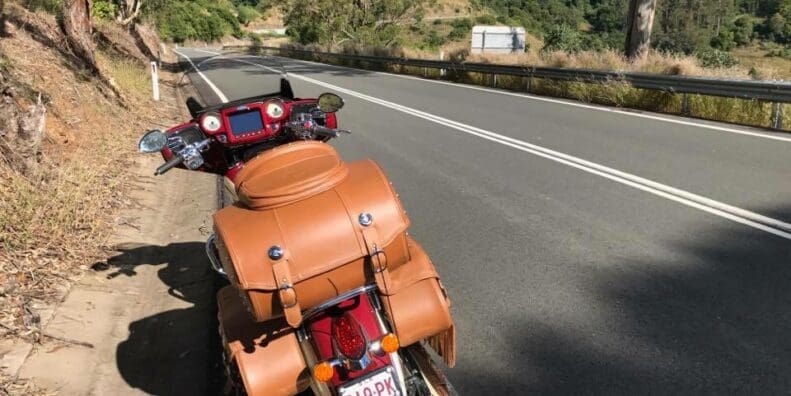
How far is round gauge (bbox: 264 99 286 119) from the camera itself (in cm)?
345

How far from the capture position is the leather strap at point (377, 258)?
233 centimetres

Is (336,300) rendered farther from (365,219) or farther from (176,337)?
(176,337)

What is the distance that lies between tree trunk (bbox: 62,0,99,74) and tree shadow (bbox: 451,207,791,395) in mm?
11411

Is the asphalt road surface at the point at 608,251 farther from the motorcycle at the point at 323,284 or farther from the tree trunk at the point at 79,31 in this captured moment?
the tree trunk at the point at 79,31

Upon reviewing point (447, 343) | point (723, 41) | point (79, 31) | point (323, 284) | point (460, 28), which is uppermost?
point (460, 28)

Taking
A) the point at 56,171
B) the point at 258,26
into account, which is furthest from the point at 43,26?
the point at 258,26

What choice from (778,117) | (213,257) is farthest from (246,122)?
(778,117)

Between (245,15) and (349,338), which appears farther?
(245,15)

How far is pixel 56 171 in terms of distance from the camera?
→ 19.8ft

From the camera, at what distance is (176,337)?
4055mm

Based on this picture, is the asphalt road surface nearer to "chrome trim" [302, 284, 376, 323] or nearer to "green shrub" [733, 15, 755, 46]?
"chrome trim" [302, 284, 376, 323]

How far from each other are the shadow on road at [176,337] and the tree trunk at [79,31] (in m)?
8.59

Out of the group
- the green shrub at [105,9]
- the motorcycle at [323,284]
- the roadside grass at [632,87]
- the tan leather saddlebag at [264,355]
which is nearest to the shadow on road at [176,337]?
the motorcycle at [323,284]

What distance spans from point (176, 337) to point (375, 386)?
2.18 meters
